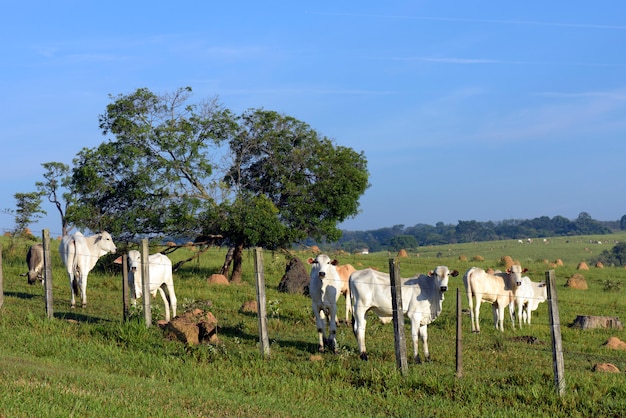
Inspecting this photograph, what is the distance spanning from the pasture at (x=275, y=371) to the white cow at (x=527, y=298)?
153cm

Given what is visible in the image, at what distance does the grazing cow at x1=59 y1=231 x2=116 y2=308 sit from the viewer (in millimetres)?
22906

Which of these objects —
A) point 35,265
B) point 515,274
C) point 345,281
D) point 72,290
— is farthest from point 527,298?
point 35,265

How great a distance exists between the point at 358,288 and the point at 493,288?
356 inches

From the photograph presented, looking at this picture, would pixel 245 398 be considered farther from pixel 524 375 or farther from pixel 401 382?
pixel 524 375

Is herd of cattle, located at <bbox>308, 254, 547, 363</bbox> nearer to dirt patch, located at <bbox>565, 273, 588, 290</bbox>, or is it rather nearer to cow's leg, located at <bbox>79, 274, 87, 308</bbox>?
cow's leg, located at <bbox>79, 274, 87, 308</bbox>

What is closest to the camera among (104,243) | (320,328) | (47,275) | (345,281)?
(320,328)

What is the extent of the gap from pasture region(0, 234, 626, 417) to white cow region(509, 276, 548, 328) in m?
1.53

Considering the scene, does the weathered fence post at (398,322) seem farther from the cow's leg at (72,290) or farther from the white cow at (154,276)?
the cow's leg at (72,290)

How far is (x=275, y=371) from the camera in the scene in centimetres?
1436

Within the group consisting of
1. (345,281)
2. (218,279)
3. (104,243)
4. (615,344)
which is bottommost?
(615,344)

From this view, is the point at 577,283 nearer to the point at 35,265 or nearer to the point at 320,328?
the point at 320,328

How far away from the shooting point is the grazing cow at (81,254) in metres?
22.9

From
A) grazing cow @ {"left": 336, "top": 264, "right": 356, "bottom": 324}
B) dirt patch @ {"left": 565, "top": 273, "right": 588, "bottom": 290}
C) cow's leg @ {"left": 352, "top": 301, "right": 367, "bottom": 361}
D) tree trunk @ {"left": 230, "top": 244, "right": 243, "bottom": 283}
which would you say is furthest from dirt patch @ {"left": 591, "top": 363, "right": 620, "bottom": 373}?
dirt patch @ {"left": 565, "top": 273, "right": 588, "bottom": 290}

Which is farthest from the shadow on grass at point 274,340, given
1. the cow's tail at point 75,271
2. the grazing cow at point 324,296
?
the cow's tail at point 75,271
